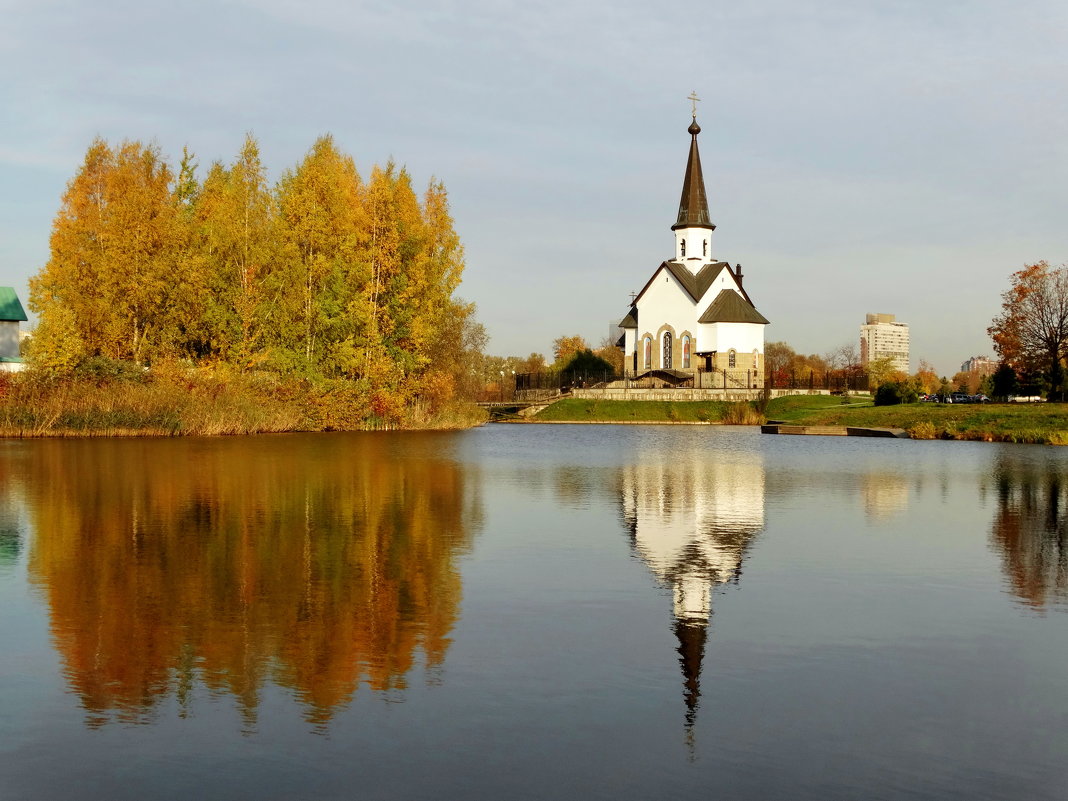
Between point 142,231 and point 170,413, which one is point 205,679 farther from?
point 142,231

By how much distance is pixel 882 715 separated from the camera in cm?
751

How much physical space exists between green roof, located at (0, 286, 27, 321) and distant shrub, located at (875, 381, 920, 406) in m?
69.8

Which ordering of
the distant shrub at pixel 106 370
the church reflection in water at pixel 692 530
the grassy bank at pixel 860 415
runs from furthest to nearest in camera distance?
the grassy bank at pixel 860 415 < the distant shrub at pixel 106 370 < the church reflection in water at pixel 692 530

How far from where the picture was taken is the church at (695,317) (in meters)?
94.8

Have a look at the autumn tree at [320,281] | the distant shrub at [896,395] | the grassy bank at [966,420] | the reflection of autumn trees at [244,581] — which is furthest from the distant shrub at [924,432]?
the reflection of autumn trees at [244,581]

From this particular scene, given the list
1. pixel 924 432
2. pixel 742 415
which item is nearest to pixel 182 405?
pixel 924 432

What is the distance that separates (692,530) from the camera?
56.7ft

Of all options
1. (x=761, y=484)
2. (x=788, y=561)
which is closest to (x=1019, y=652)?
(x=788, y=561)

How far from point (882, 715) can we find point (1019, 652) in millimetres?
2628

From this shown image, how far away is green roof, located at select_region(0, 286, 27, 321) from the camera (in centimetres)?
8669

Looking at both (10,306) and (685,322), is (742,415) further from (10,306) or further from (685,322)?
(10,306)

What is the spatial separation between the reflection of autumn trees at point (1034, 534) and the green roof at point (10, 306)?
81.7m

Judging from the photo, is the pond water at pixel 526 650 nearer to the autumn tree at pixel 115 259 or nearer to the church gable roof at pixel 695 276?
the autumn tree at pixel 115 259

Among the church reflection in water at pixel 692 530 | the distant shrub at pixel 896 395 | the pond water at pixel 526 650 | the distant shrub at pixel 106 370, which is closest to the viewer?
the pond water at pixel 526 650
